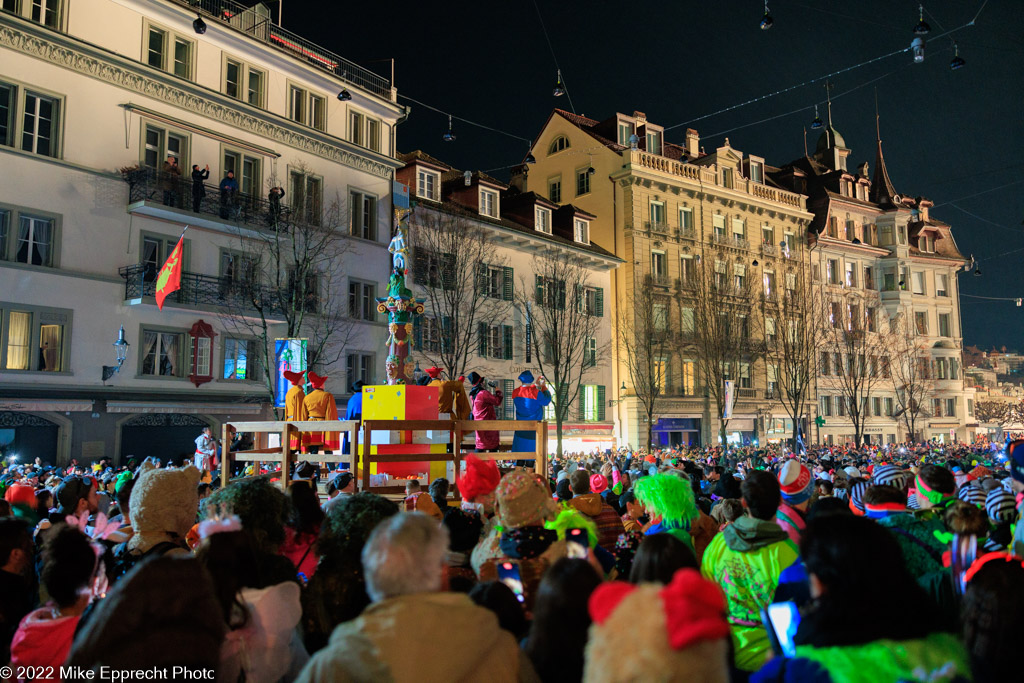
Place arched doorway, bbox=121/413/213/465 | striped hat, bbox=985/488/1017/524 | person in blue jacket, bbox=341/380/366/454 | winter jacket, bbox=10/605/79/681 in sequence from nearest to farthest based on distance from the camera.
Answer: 1. winter jacket, bbox=10/605/79/681
2. striped hat, bbox=985/488/1017/524
3. person in blue jacket, bbox=341/380/366/454
4. arched doorway, bbox=121/413/213/465

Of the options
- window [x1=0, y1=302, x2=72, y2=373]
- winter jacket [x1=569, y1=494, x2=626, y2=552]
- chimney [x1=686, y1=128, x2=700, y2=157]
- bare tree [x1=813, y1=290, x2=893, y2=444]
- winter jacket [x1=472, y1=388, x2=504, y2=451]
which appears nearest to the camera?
winter jacket [x1=569, y1=494, x2=626, y2=552]

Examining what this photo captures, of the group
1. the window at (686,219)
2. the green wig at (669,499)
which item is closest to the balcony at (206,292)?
the green wig at (669,499)

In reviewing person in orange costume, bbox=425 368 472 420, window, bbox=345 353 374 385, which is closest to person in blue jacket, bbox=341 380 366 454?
person in orange costume, bbox=425 368 472 420

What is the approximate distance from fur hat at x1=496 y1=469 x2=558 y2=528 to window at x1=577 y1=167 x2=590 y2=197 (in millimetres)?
41024

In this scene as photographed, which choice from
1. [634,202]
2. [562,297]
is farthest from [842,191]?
[562,297]

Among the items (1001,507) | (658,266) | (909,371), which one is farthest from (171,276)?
(909,371)

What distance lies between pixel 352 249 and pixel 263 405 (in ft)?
24.9

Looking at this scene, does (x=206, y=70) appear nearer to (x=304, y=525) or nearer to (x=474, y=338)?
(x=474, y=338)

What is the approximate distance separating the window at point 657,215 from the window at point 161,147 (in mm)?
25770

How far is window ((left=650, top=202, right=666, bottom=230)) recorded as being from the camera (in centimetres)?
4272

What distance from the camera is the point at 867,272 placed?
54.4 metres

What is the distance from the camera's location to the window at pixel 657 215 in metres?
42.7

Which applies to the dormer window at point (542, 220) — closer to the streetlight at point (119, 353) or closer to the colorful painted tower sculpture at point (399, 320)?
the streetlight at point (119, 353)

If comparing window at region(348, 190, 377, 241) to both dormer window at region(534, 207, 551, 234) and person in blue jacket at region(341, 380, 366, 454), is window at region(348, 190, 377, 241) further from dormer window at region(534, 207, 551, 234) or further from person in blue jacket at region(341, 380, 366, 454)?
person in blue jacket at region(341, 380, 366, 454)
